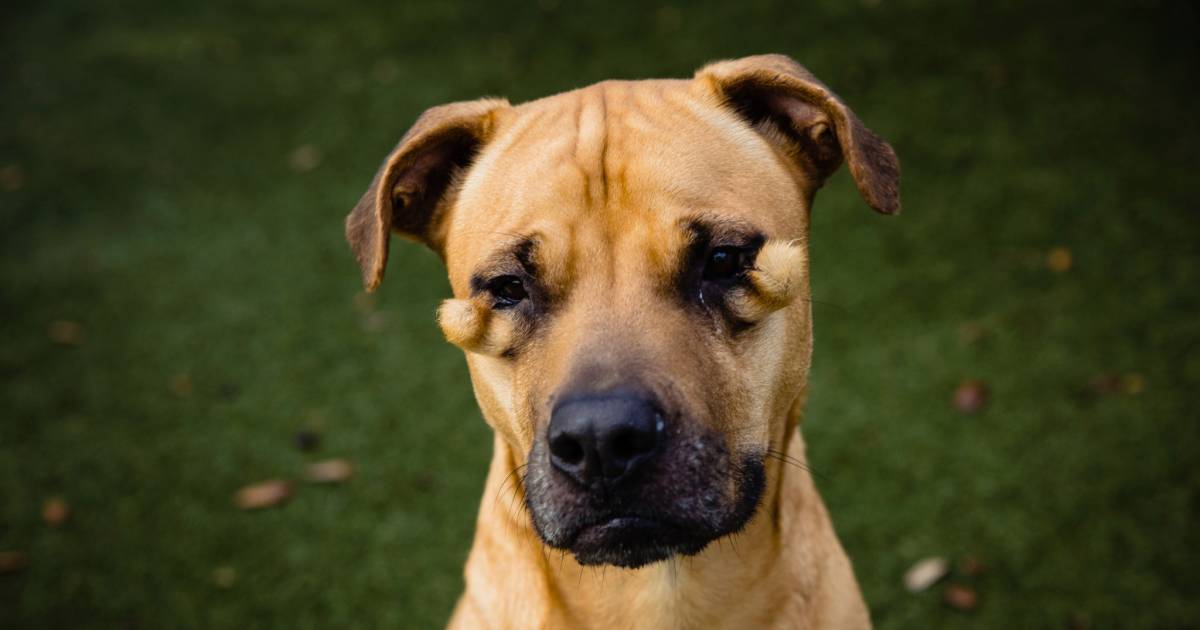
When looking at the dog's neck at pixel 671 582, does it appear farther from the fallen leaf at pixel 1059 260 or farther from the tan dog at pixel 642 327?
the fallen leaf at pixel 1059 260

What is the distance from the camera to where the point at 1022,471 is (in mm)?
4492

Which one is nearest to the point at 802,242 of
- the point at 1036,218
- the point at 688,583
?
the point at 688,583

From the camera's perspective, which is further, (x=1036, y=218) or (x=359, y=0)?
(x=359, y=0)

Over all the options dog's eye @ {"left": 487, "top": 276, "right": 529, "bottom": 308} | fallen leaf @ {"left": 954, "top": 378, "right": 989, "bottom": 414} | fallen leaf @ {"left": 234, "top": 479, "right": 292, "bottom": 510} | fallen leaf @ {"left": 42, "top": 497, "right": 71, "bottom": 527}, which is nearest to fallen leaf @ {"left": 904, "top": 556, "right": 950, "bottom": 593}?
fallen leaf @ {"left": 954, "top": 378, "right": 989, "bottom": 414}

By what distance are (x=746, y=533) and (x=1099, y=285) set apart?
384cm

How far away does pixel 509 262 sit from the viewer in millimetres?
2393

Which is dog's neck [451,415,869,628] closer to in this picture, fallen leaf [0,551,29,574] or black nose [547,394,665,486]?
black nose [547,394,665,486]

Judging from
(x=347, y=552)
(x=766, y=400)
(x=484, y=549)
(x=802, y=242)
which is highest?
(x=802, y=242)

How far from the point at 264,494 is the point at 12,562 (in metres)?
1.21

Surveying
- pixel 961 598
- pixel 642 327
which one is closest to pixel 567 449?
pixel 642 327

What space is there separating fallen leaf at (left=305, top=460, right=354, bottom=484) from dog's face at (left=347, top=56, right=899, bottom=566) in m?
2.58

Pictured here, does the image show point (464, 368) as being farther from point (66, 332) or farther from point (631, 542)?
point (631, 542)

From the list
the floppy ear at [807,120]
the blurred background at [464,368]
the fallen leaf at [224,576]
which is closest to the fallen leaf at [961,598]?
the blurred background at [464,368]

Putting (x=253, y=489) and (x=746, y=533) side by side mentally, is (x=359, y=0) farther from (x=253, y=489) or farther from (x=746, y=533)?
(x=746, y=533)
